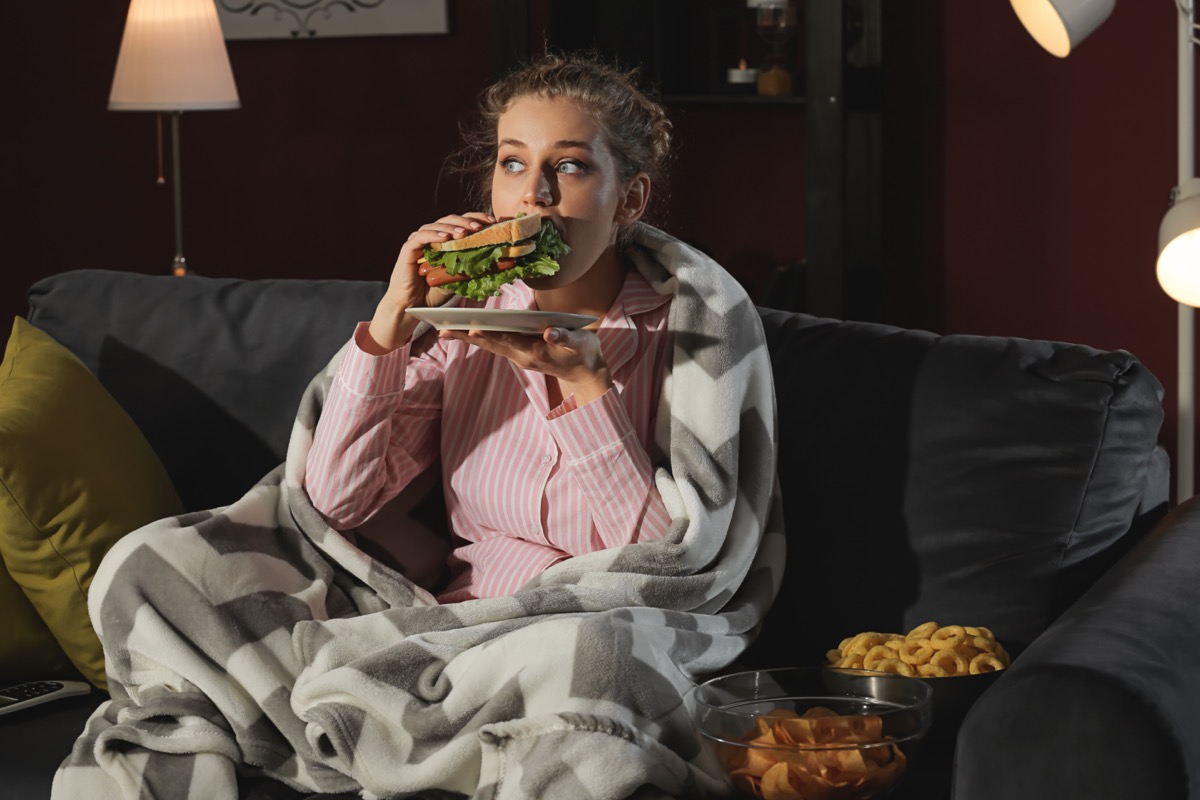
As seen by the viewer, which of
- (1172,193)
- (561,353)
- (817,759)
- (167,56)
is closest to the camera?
(817,759)

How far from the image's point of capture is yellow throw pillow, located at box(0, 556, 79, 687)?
199cm

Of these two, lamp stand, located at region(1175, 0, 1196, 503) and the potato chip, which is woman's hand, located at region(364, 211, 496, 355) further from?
lamp stand, located at region(1175, 0, 1196, 503)

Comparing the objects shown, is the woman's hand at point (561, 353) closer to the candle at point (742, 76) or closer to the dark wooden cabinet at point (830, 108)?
the dark wooden cabinet at point (830, 108)

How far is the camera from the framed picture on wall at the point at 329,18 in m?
4.29

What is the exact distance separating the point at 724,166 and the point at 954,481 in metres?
1.98

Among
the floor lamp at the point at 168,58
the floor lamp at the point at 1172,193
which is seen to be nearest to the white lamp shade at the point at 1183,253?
the floor lamp at the point at 1172,193

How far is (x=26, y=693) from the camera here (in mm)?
1936

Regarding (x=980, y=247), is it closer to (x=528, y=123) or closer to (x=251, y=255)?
(x=528, y=123)

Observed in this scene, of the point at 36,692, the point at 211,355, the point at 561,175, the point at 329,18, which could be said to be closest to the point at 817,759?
the point at 561,175

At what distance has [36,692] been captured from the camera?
1.95m

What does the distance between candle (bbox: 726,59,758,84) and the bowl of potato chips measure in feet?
6.91

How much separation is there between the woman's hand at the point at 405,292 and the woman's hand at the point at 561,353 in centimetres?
12

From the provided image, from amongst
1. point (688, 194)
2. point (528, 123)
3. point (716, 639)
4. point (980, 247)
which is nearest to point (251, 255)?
point (688, 194)

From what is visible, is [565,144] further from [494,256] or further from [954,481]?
[954,481]
